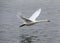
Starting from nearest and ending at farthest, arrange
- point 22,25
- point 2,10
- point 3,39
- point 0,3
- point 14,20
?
point 3,39
point 22,25
point 14,20
point 2,10
point 0,3

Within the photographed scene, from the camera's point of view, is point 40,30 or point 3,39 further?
point 40,30

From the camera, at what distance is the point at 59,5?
8.27 ft

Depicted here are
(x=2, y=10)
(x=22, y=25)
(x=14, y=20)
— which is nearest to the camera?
(x=22, y=25)

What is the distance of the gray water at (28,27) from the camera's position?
181cm

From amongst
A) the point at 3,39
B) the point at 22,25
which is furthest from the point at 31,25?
the point at 3,39

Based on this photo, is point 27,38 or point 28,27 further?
point 28,27

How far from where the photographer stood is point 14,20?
210 cm

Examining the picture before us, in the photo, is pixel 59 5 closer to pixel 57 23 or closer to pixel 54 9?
pixel 54 9

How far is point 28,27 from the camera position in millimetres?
1979

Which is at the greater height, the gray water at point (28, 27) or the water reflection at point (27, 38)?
the gray water at point (28, 27)

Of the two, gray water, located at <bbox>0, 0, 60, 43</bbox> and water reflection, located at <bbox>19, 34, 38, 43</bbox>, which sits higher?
gray water, located at <bbox>0, 0, 60, 43</bbox>

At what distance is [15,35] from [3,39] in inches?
3.7

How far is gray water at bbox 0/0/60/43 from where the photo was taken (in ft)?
5.93

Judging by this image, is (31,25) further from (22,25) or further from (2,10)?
(2,10)
